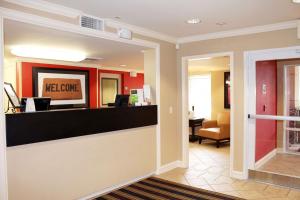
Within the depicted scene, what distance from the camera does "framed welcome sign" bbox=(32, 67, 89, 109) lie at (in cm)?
555

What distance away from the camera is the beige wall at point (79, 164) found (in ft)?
8.92

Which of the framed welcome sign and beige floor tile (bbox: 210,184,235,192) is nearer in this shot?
beige floor tile (bbox: 210,184,235,192)

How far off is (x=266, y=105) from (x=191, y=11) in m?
2.08

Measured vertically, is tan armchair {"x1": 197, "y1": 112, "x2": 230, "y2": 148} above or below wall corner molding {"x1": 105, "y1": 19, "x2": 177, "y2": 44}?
below

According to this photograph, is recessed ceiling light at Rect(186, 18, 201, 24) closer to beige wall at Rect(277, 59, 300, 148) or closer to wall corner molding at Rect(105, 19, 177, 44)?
wall corner molding at Rect(105, 19, 177, 44)

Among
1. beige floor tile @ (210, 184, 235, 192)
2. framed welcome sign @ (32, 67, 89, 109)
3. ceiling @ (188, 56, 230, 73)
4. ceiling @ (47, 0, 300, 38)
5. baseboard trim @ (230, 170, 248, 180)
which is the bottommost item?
beige floor tile @ (210, 184, 235, 192)

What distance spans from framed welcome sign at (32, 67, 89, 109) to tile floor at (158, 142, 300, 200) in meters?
3.08

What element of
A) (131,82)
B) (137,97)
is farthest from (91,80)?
(137,97)

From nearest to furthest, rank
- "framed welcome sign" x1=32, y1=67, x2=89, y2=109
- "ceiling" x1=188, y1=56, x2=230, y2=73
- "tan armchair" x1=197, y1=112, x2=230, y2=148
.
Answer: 1. "framed welcome sign" x1=32, y1=67, x2=89, y2=109
2. "ceiling" x1=188, y1=56, x2=230, y2=73
3. "tan armchair" x1=197, y1=112, x2=230, y2=148

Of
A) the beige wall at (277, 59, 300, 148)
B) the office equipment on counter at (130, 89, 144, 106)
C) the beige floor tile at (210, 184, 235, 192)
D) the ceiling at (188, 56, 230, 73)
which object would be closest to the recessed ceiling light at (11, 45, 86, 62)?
the office equipment on counter at (130, 89, 144, 106)

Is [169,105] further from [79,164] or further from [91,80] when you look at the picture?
[91,80]

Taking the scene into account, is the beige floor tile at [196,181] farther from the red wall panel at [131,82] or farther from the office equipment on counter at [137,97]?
the red wall panel at [131,82]

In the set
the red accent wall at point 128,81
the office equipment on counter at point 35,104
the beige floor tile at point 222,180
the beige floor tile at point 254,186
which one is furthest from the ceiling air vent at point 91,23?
the red accent wall at point 128,81

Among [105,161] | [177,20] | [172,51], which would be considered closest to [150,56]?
[172,51]
